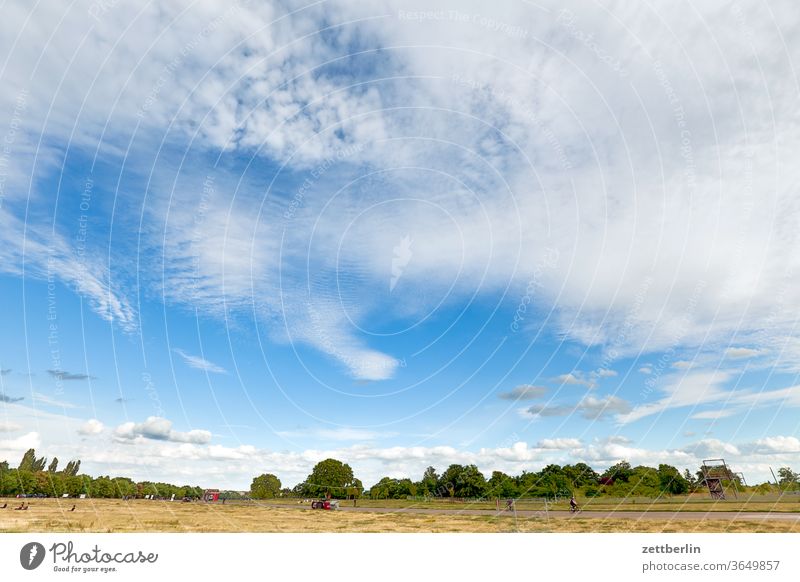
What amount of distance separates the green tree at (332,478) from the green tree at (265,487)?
903 inches

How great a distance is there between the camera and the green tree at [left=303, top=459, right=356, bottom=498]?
11362 cm

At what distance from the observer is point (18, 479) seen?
116 m

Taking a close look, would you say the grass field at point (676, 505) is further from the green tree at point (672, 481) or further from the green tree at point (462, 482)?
the green tree at point (462, 482)

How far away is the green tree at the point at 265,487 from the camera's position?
14038cm

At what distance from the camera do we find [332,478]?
117 metres

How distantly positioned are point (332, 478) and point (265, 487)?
40.2m

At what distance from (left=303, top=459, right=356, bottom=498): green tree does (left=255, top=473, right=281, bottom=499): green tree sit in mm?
22931

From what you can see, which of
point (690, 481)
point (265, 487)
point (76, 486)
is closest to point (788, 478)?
point (690, 481)

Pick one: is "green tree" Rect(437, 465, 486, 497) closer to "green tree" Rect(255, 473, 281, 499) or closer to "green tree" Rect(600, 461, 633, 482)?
"green tree" Rect(600, 461, 633, 482)

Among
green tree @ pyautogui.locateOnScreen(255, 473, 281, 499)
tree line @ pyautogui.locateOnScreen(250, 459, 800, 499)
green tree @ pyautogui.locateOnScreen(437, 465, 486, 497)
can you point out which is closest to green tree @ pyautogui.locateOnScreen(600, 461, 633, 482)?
tree line @ pyautogui.locateOnScreen(250, 459, 800, 499)

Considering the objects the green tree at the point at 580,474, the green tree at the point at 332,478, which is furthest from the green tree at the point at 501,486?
the green tree at the point at 332,478

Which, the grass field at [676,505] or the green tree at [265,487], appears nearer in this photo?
the grass field at [676,505]
